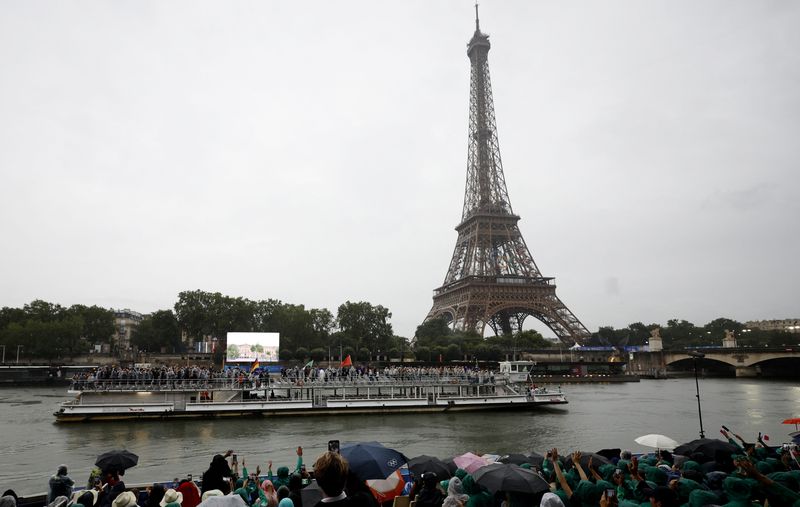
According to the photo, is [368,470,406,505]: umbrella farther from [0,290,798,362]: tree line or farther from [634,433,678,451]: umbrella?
[0,290,798,362]: tree line

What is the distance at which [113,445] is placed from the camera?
2827 centimetres

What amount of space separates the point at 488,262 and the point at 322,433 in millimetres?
67748

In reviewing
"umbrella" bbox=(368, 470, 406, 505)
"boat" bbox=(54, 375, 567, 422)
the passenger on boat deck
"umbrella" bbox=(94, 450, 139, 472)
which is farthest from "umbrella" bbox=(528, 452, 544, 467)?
"boat" bbox=(54, 375, 567, 422)

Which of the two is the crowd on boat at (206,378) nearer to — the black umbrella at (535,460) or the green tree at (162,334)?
the black umbrella at (535,460)

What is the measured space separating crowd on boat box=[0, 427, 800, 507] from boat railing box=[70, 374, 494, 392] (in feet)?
97.4

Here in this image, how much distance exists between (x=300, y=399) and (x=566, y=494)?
35655mm

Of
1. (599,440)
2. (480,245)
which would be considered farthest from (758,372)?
(599,440)

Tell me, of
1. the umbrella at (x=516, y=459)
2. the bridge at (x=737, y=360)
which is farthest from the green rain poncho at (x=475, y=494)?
the bridge at (x=737, y=360)

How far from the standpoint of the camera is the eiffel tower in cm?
9030

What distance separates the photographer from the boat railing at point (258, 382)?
3894 centimetres

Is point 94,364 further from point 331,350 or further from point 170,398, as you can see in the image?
point 170,398

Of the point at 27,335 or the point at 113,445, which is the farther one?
the point at 27,335

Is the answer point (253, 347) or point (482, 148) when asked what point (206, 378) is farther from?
point (482, 148)

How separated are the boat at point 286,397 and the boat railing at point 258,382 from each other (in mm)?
64
